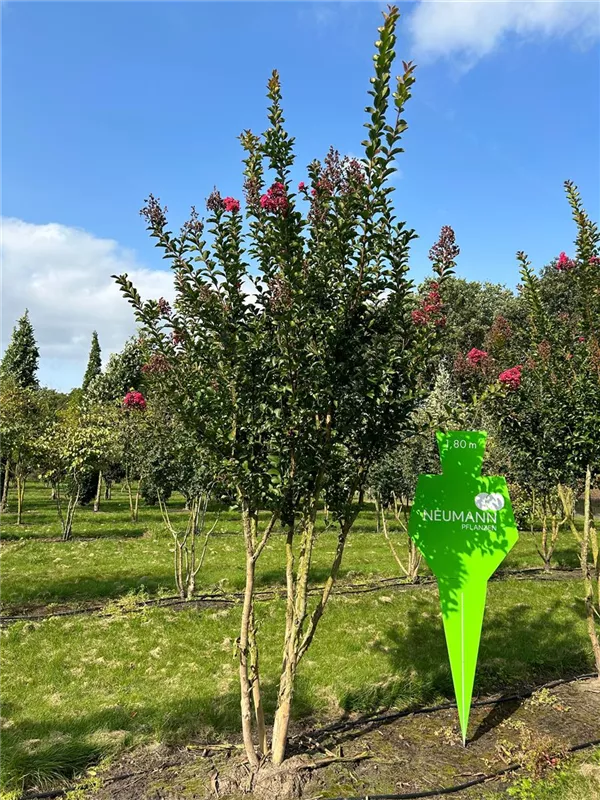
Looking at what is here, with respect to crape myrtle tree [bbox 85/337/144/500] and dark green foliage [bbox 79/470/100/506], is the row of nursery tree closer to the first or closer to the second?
dark green foliage [bbox 79/470/100/506]

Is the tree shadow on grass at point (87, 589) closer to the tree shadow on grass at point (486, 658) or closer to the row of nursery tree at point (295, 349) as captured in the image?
the tree shadow on grass at point (486, 658)

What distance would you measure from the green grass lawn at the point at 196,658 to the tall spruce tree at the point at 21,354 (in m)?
33.2

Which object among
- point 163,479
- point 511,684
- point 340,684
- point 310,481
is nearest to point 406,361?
point 310,481

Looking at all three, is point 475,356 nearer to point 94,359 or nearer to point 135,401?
point 135,401

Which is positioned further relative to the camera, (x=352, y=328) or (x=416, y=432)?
(x=416, y=432)

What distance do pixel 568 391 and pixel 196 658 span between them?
20.3 feet

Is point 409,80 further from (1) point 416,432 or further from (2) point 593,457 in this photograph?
(2) point 593,457

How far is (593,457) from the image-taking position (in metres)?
6.80

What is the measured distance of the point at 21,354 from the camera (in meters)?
42.2

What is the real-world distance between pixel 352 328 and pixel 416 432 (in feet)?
3.72

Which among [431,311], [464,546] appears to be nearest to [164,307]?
[431,311]

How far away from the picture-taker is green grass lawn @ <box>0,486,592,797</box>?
219 inches

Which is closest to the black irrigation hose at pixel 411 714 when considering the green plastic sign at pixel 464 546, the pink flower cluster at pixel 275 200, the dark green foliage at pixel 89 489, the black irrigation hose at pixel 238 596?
the green plastic sign at pixel 464 546

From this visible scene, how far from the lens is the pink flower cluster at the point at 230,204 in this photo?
437cm
